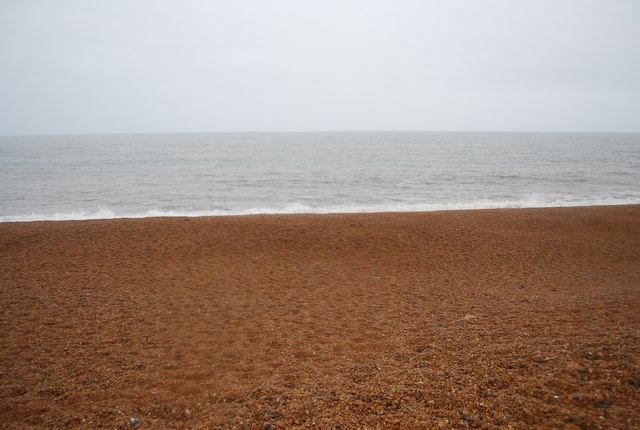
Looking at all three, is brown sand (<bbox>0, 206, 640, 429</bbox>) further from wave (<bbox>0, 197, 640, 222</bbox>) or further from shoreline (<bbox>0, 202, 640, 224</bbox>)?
wave (<bbox>0, 197, 640, 222</bbox>)

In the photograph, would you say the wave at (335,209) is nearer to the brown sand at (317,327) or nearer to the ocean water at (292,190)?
the ocean water at (292,190)

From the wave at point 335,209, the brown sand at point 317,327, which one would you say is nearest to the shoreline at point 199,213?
the wave at point 335,209

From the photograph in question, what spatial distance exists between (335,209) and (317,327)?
36.7 ft

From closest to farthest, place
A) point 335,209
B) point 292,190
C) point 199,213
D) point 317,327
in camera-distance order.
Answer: point 317,327
point 199,213
point 335,209
point 292,190

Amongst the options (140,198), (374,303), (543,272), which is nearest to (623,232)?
(543,272)

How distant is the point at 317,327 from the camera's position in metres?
5.63

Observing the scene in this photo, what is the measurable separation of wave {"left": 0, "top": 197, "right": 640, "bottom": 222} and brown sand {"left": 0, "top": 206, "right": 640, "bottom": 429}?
3.51 metres

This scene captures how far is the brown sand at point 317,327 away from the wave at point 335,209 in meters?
3.51

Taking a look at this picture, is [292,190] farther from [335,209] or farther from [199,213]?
[199,213]

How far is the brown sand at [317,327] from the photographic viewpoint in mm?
3168

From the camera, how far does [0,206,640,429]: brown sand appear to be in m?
3.17

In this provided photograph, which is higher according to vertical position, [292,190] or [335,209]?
[292,190]

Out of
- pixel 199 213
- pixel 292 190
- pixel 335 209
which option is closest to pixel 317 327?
pixel 335 209

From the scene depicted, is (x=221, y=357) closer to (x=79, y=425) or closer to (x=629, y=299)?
(x=79, y=425)
